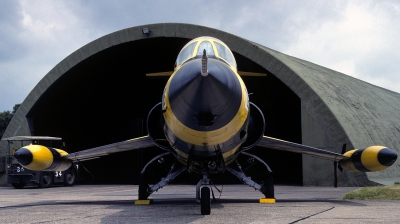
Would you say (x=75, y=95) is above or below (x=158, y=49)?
below

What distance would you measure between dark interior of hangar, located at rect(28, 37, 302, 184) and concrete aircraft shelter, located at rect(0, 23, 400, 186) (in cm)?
7

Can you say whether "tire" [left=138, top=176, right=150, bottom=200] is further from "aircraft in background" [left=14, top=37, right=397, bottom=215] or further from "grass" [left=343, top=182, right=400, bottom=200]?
"grass" [left=343, top=182, right=400, bottom=200]

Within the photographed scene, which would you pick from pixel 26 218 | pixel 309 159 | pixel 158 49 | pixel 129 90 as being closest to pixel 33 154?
pixel 26 218

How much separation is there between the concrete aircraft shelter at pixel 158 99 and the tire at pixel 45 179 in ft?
9.97

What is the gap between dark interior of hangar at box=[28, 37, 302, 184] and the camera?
2627 cm

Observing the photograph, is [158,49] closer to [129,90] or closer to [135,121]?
[129,90]

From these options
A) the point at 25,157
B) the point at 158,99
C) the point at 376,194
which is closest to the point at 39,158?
the point at 25,157

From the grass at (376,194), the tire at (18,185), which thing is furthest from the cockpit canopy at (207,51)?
the tire at (18,185)

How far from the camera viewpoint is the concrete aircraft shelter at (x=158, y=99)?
21.2 m

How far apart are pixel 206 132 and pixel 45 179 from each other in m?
19.8

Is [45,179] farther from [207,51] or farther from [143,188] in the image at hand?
[207,51]

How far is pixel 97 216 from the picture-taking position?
880 cm

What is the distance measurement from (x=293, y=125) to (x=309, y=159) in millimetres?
10560

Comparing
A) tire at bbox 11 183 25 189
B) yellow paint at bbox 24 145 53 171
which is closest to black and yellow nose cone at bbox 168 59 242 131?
yellow paint at bbox 24 145 53 171
